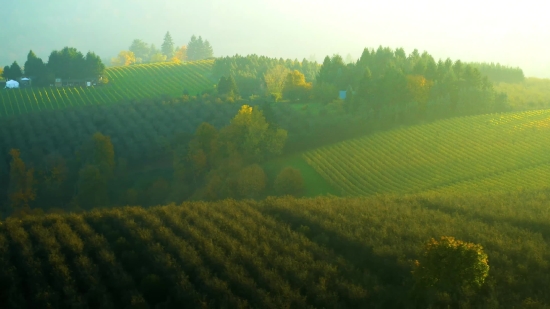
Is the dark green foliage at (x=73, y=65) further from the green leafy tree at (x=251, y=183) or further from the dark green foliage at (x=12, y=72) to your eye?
the green leafy tree at (x=251, y=183)

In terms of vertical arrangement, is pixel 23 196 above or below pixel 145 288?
below

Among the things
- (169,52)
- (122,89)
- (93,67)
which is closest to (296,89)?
(122,89)

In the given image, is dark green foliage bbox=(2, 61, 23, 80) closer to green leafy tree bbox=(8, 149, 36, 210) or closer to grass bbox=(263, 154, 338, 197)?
green leafy tree bbox=(8, 149, 36, 210)

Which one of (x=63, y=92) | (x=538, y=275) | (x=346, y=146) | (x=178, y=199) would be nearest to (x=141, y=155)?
(x=178, y=199)

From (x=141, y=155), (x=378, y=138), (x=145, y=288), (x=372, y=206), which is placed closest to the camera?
(x=145, y=288)

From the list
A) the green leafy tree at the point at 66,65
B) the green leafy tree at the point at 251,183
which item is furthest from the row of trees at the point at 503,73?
the green leafy tree at the point at 66,65

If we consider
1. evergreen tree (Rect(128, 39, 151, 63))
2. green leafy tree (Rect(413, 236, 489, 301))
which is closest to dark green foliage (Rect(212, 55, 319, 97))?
green leafy tree (Rect(413, 236, 489, 301))

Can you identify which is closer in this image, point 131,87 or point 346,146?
point 346,146

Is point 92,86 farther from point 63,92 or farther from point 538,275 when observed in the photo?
point 538,275
